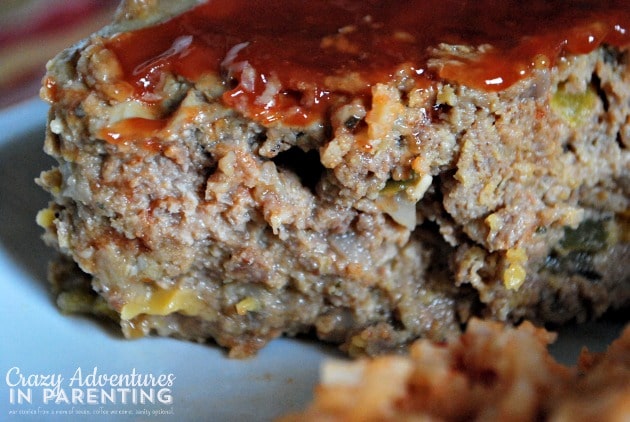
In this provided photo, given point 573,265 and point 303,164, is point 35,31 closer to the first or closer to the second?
point 303,164

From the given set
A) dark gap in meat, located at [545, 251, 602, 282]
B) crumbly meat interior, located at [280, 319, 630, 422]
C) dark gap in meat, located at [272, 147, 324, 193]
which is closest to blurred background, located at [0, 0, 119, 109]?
dark gap in meat, located at [272, 147, 324, 193]

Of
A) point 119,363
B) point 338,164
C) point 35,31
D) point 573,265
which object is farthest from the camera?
point 35,31

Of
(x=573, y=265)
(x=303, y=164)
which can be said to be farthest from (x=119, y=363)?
(x=573, y=265)

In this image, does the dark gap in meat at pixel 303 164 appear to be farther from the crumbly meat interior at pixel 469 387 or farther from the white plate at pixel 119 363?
the crumbly meat interior at pixel 469 387

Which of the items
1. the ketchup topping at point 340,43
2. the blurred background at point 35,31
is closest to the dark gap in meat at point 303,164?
the ketchup topping at point 340,43

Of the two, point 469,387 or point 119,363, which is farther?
point 119,363

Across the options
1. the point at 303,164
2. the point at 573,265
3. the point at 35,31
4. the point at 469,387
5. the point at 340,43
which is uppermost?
the point at 340,43

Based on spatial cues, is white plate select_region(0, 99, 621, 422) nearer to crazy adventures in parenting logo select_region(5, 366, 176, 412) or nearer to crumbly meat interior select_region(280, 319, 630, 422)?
crazy adventures in parenting logo select_region(5, 366, 176, 412)

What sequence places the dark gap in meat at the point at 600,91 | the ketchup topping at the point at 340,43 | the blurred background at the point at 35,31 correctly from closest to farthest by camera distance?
the ketchup topping at the point at 340,43, the dark gap in meat at the point at 600,91, the blurred background at the point at 35,31
